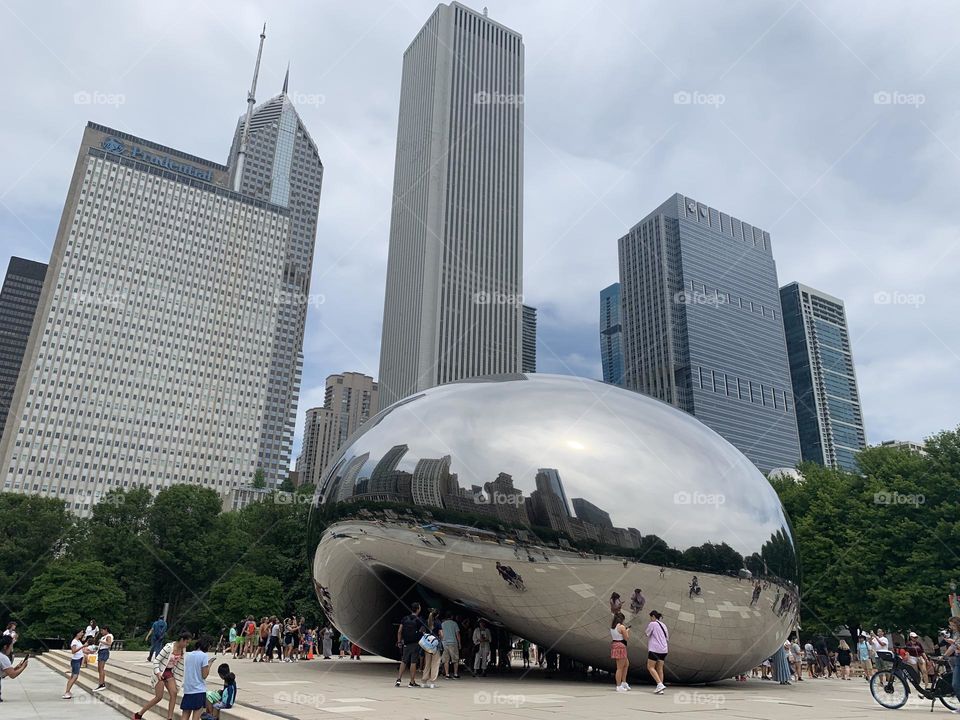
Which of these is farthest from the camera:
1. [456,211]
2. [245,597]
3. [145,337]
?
[456,211]

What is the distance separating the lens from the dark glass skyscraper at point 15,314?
572ft

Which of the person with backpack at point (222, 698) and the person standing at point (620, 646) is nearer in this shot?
the person with backpack at point (222, 698)

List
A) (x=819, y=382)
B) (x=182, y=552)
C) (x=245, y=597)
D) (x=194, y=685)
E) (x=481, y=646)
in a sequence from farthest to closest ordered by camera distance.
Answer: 1. (x=819, y=382)
2. (x=182, y=552)
3. (x=245, y=597)
4. (x=481, y=646)
5. (x=194, y=685)

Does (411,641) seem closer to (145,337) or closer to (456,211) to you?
(456,211)

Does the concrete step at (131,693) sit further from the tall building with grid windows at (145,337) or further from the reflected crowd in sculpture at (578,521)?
the tall building with grid windows at (145,337)

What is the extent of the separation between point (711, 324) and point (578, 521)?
164198 mm

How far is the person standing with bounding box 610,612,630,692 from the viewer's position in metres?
10.9

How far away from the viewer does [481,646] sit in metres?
14.3
